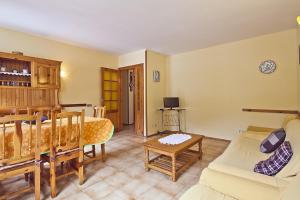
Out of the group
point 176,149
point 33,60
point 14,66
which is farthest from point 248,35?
point 14,66

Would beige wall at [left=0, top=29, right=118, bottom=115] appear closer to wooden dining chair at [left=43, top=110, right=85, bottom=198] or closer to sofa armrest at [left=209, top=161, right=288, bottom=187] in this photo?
wooden dining chair at [left=43, top=110, right=85, bottom=198]

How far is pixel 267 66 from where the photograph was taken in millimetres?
3635

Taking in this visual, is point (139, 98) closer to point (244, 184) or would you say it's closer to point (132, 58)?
point (132, 58)

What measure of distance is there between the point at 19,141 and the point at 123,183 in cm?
133

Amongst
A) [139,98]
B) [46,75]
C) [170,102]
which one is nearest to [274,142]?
[170,102]

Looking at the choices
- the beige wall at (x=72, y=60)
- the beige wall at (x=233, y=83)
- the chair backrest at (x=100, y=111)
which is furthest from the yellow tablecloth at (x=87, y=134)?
the beige wall at (x=233, y=83)

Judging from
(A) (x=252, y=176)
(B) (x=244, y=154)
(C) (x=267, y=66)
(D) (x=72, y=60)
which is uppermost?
(D) (x=72, y=60)

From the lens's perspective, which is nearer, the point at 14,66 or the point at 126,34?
the point at 14,66

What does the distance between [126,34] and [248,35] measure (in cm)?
271

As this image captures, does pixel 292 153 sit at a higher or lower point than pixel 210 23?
lower

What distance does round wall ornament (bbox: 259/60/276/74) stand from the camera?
11.7 feet

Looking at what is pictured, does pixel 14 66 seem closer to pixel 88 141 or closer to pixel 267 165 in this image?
pixel 88 141

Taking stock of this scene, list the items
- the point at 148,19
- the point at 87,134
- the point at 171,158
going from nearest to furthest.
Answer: the point at 87,134 → the point at 171,158 → the point at 148,19

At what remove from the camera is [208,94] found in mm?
4570
